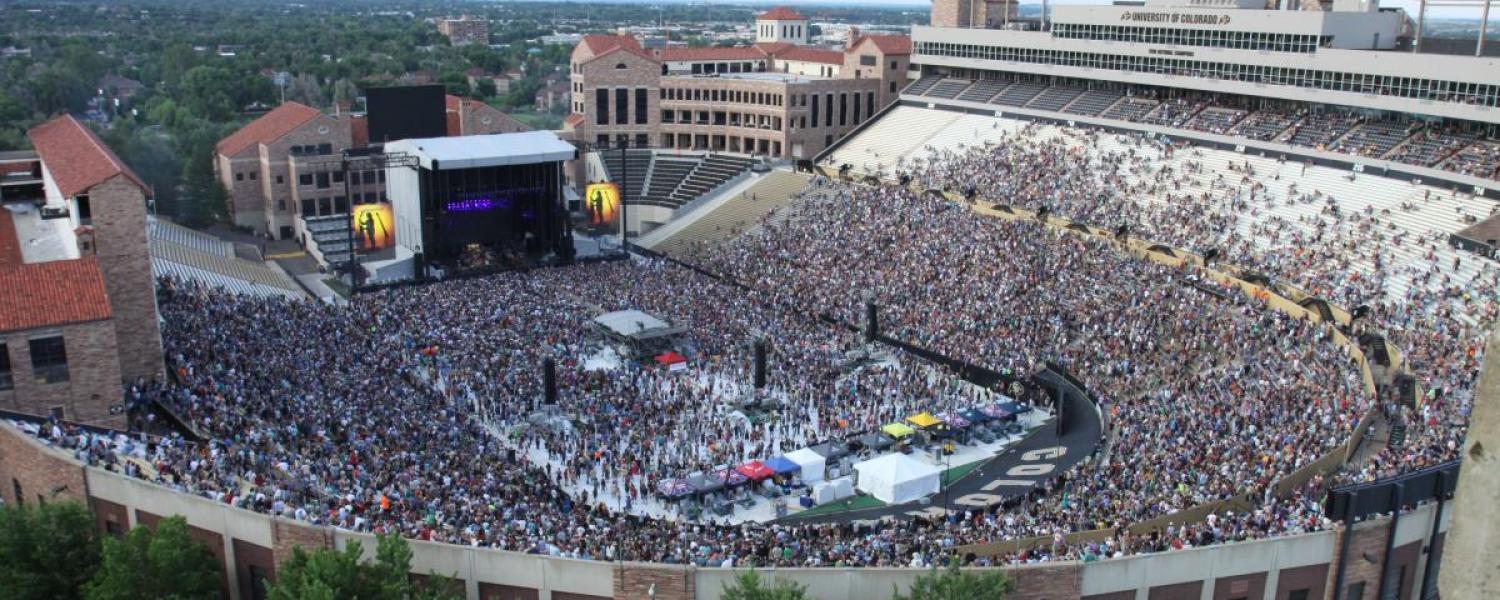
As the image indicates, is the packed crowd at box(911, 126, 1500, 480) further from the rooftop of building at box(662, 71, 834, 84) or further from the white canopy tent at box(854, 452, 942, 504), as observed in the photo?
the rooftop of building at box(662, 71, 834, 84)

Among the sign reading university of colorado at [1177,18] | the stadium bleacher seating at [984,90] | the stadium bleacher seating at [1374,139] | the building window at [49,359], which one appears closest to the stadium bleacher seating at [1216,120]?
the sign reading university of colorado at [1177,18]

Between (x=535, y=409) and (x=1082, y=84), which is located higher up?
(x=1082, y=84)

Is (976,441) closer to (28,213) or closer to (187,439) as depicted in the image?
(187,439)

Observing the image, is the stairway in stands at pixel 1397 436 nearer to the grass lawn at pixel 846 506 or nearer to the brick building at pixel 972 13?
the grass lawn at pixel 846 506

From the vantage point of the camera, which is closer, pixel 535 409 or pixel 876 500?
pixel 876 500

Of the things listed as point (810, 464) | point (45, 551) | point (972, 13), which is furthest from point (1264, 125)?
point (45, 551)


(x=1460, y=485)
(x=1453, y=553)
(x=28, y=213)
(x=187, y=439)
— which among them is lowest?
(x=187, y=439)

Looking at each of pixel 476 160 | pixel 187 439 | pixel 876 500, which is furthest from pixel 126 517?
pixel 476 160
